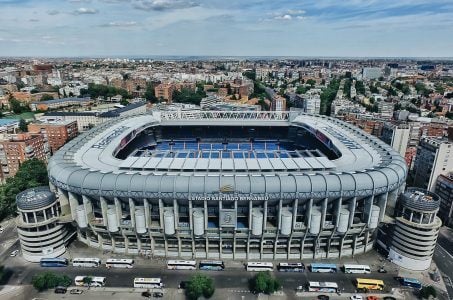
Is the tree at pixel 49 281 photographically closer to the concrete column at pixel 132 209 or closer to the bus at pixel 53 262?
the bus at pixel 53 262

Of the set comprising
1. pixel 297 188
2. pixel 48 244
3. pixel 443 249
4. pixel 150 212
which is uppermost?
pixel 297 188

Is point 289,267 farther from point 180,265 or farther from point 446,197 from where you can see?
point 446,197

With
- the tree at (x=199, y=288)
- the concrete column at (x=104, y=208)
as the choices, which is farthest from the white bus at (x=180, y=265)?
the concrete column at (x=104, y=208)

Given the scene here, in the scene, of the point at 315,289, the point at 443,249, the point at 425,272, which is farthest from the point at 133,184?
the point at 443,249

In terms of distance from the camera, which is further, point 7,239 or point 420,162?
point 420,162

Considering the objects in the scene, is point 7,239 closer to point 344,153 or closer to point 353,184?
point 353,184

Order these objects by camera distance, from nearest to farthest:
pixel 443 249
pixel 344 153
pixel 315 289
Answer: pixel 315 289 < pixel 443 249 < pixel 344 153
